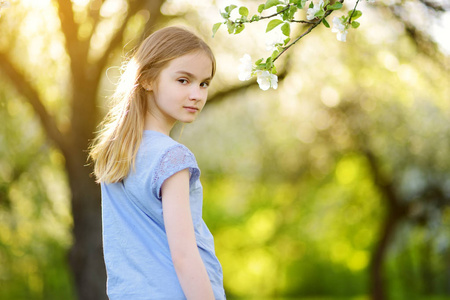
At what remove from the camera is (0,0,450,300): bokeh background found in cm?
580

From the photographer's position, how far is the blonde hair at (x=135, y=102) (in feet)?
5.47

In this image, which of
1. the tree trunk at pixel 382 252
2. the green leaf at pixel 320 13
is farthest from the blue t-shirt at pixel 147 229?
the tree trunk at pixel 382 252

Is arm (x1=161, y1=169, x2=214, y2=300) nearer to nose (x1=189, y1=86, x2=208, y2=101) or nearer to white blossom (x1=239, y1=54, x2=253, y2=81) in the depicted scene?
nose (x1=189, y1=86, x2=208, y2=101)

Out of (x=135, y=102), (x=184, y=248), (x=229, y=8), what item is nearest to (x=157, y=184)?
(x=184, y=248)

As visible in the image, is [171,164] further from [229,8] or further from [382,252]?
[382,252]

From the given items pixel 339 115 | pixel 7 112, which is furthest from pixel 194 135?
pixel 7 112

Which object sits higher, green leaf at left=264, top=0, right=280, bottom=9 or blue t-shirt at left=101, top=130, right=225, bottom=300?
green leaf at left=264, top=0, right=280, bottom=9

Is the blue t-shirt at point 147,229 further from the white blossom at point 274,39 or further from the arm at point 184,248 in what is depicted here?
the white blossom at point 274,39

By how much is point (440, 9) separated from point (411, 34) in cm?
135

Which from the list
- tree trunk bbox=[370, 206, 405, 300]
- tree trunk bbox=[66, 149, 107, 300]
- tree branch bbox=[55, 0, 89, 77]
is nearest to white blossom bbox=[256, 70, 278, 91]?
tree branch bbox=[55, 0, 89, 77]

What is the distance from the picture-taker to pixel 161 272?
1595 mm

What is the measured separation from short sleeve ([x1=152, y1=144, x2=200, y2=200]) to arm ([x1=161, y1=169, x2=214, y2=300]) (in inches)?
1.5

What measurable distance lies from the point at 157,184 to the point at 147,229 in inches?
5.9

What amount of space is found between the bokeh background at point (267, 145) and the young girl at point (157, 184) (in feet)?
1.02
